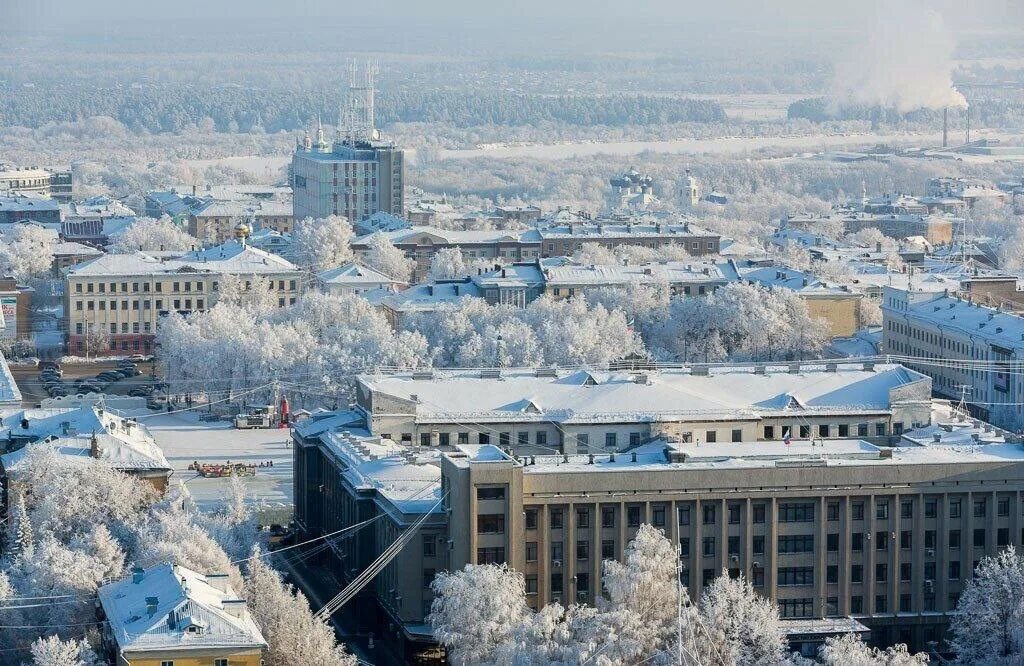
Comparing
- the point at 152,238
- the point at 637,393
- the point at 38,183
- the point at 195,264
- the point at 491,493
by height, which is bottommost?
the point at 491,493

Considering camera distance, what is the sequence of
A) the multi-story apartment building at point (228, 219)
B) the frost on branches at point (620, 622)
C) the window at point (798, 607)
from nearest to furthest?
the frost on branches at point (620, 622) → the window at point (798, 607) → the multi-story apartment building at point (228, 219)

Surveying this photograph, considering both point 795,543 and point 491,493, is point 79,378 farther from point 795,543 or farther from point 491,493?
point 795,543

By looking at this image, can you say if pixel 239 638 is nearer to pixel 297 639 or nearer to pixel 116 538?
pixel 297 639

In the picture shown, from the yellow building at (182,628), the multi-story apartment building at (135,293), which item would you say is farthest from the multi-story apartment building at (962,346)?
the yellow building at (182,628)

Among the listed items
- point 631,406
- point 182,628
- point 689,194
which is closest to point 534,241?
point 631,406

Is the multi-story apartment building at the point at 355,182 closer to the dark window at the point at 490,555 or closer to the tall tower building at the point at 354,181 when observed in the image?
the tall tower building at the point at 354,181
